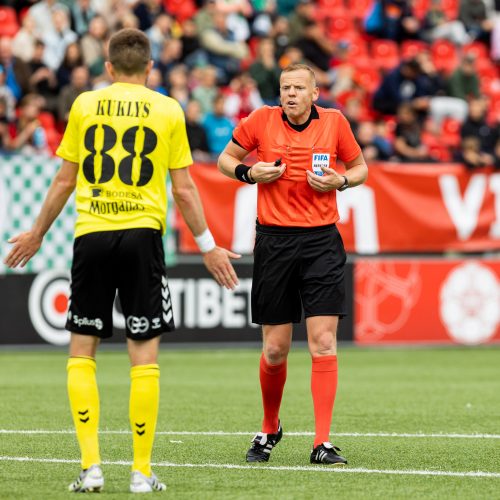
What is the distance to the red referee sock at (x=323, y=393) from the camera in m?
7.68

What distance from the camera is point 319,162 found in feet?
26.2

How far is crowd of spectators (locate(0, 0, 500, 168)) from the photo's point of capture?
18.8m

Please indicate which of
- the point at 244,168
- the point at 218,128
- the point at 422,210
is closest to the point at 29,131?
the point at 218,128

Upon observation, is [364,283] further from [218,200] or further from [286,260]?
[286,260]

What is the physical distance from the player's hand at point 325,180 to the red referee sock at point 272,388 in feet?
3.64

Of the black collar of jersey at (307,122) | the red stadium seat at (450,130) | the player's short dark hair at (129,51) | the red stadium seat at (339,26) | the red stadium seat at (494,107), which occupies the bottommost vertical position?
the black collar of jersey at (307,122)

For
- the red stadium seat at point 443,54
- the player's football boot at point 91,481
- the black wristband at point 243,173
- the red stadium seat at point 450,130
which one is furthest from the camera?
the red stadium seat at point 443,54

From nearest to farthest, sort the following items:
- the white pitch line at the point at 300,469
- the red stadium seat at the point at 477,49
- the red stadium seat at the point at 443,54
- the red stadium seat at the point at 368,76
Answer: the white pitch line at the point at 300,469 < the red stadium seat at the point at 368,76 < the red stadium seat at the point at 443,54 < the red stadium seat at the point at 477,49

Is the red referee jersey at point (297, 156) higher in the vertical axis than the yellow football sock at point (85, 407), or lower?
higher

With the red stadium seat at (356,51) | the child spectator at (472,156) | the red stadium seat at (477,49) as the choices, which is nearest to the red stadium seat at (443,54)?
the red stadium seat at (477,49)

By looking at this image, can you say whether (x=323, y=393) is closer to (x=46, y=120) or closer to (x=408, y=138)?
(x=46, y=120)

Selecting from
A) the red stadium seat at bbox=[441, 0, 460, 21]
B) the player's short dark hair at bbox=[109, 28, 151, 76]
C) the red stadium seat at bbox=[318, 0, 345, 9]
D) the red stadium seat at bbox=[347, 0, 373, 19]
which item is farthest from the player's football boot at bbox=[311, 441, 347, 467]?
the red stadium seat at bbox=[441, 0, 460, 21]

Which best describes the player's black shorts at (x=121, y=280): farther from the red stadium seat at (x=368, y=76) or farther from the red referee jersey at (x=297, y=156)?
the red stadium seat at (x=368, y=76)

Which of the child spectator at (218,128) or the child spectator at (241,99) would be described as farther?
the child spectator at (241,99)
